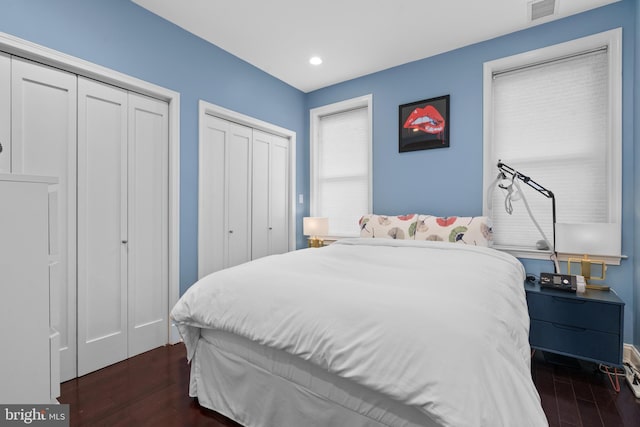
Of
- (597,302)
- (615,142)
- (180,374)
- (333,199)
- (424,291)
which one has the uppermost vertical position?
(615,142)

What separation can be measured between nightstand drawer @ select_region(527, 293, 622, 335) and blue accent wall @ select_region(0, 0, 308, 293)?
9.14ft

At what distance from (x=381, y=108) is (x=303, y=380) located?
302cm

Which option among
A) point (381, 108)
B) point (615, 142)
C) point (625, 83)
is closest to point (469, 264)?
point (615, 142)

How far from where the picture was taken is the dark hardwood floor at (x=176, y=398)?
1608 mm

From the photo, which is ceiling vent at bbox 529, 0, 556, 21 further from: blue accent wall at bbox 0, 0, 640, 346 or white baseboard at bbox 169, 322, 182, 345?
white baseboard at bbox 169, 322, 182, 345

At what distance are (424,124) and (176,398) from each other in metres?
3.15

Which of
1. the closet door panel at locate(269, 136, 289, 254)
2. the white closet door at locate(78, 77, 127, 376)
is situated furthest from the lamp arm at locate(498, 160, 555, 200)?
the white closet door at locate(78, 77, 127, 376)

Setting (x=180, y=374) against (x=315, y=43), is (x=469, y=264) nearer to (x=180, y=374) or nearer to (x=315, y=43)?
(x=180, y=374)

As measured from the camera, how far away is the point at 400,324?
3.31 feet

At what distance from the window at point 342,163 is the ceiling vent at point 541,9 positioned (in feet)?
5.26

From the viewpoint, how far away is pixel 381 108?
3490mm

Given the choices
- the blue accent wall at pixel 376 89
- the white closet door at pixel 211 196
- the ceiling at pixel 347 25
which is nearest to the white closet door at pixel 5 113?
the blue accent wall at pixel 376 89

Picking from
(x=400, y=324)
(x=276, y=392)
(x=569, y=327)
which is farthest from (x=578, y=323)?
(x=276, y=392)

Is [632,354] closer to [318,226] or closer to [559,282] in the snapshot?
[559,282]
